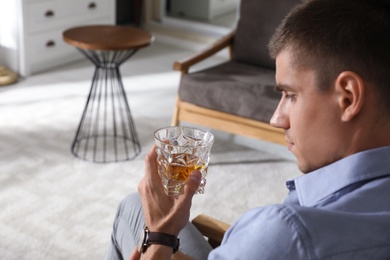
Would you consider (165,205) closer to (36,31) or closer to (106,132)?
(106,132)

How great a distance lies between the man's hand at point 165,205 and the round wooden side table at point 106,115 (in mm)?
1707

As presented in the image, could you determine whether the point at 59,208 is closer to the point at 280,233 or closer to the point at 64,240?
the point at 64,240

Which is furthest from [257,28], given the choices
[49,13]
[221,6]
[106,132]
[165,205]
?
[165,205]

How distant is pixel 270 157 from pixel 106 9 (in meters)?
2.40

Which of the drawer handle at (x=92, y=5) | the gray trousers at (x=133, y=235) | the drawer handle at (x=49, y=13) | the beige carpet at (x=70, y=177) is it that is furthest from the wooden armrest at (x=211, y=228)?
the drawer handle at (x=92, y=5)

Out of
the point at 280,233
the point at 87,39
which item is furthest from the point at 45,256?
the point at 280,233

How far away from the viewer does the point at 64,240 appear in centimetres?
243

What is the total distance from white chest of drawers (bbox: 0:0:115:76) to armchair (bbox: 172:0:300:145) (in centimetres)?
161

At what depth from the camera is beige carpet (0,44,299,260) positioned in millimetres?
2455

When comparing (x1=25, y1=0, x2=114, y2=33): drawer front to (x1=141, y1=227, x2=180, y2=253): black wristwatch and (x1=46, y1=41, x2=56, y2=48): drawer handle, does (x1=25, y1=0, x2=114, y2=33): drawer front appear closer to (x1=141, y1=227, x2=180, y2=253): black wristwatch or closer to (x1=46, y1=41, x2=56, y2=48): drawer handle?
(x1=46, y1=41, x2=56, y2=48): drawer handle

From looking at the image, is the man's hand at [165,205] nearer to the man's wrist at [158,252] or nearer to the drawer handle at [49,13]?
the man's wrist at [158,252]

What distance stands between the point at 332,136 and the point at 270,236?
0.67ft

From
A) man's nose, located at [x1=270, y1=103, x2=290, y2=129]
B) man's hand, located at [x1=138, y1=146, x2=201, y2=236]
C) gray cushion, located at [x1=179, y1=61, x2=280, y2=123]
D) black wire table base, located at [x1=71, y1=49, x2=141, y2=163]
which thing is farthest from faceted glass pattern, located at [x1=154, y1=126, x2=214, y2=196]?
black wire table base, located at [x1=71, y1=49, x2=141, y2=163]

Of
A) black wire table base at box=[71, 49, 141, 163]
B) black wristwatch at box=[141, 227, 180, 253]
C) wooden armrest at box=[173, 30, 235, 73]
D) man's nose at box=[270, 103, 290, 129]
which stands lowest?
black wire table base at box=[71, 49, 141, 163]
